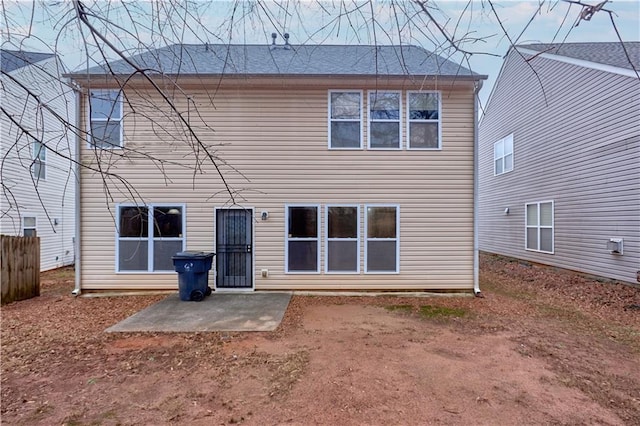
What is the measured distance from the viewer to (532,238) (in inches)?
452

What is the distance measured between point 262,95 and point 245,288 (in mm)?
4415

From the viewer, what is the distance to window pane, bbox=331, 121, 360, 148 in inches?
303

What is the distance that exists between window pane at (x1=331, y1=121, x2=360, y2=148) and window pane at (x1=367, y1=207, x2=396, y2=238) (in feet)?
5.13

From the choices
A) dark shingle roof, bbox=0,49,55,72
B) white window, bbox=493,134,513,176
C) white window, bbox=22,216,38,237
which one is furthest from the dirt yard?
white window, bbox=493,134,513,176

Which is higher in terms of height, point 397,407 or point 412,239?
point 412,239

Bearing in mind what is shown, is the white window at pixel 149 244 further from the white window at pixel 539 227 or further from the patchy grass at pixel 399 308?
the white window at pixel 539 227

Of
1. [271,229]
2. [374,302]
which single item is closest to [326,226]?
[271,229]

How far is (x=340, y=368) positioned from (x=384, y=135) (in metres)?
5.37

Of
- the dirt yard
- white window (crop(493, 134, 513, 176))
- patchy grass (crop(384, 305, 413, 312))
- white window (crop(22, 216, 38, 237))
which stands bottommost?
patchy grass (crop(384, 305, 413, 312))

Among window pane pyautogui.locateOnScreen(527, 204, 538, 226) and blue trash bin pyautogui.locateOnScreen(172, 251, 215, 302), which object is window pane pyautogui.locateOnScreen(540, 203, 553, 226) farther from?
blue trash bin pyautogui.locateOnScreen(172, 251, 215, 302)

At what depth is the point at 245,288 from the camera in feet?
25.1

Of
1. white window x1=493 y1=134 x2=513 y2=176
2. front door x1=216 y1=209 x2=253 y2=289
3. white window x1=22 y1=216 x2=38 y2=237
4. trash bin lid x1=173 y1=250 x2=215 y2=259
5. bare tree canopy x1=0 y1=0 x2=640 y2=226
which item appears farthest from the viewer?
white window x1=493 y1=134 x2=513 y2=176

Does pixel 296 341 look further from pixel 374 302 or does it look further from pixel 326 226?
pixel 326 226

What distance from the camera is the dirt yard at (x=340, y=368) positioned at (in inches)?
118
